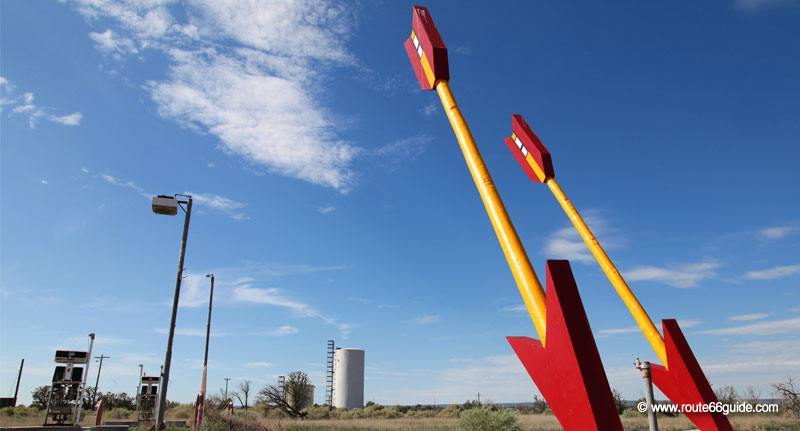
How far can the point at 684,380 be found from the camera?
28.5ft

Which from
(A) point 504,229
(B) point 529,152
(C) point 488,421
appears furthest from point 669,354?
(C) point 488,421

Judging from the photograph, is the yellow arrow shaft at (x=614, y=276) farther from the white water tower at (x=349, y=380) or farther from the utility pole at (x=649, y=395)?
the white water tower at (x=349, y=380)

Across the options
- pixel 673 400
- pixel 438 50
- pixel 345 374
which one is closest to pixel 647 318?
pixel 673 400

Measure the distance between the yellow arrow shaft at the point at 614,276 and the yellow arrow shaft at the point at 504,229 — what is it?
5123 millimetres

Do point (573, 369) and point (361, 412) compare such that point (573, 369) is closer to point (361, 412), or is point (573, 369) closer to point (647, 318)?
point (647, 318)

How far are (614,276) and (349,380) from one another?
42.9 metres

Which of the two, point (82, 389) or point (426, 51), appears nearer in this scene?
point (426, 51)

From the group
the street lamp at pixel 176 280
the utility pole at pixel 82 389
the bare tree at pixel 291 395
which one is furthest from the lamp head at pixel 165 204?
the bare tree at pixel 291 395

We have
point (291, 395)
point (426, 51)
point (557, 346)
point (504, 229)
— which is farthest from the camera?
point (291, 395)

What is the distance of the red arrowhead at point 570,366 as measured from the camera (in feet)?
15.4

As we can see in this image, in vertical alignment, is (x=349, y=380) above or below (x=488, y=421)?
above

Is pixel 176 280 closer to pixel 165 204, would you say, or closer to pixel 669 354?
pixel 165 204

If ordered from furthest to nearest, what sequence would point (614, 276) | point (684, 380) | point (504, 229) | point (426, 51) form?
point (614, 276) → point (426, 51) → point (684, 380) → point (504, 229)

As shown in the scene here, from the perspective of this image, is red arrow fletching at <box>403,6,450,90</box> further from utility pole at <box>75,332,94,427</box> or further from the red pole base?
utility pole at <box>75,332,94,427</box>
